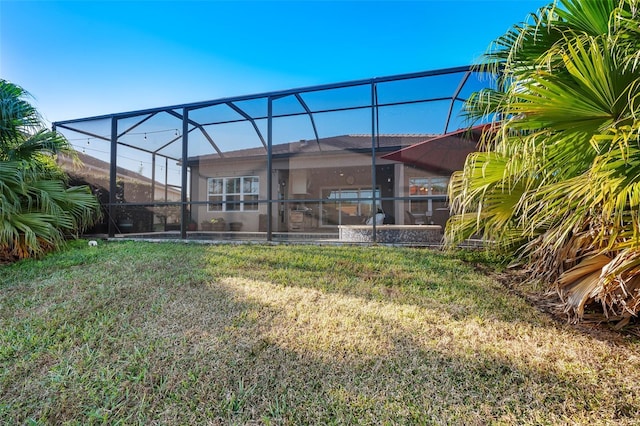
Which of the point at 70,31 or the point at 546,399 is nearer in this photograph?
the point at 546,399

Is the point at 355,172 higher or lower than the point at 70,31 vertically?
lower

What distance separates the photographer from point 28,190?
453cm

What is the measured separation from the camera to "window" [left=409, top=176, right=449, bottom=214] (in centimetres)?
720

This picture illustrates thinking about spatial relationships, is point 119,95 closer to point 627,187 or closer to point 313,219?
point 313,219

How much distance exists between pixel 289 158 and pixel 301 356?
9.37 meters

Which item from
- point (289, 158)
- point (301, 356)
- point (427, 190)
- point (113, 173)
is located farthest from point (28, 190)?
point (427, 190)

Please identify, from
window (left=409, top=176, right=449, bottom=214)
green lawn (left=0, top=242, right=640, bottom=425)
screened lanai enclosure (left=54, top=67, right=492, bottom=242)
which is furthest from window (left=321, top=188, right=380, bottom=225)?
green lawn (left=0, top=242, right=640, bottom=425)

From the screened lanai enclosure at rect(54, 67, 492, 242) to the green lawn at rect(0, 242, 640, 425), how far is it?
3.25 meters

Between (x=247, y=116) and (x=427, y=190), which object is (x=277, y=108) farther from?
(x=427, y=190)

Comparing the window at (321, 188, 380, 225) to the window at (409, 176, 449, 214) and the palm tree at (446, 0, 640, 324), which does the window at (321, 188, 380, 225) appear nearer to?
the window at (409, 176, 449, 214)

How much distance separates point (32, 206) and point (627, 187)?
7069mm

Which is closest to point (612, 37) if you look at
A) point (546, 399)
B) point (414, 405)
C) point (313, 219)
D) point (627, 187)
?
point (627, 187)

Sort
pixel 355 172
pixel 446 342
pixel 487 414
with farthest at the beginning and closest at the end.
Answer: pixel 355 172, pixel 446 342, pixel 487 414

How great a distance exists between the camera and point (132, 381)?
1.73 metres
